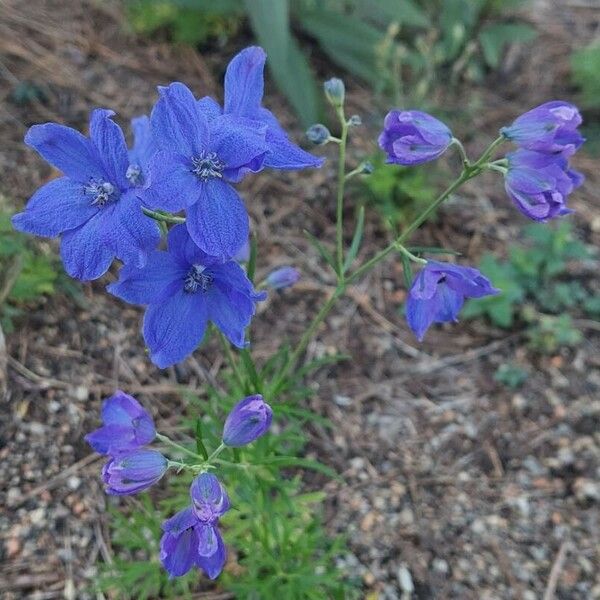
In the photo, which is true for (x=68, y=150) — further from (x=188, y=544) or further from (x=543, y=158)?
(x=543, y=158)

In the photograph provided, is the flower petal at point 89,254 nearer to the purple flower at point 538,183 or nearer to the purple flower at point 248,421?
the purple flower at point 248,421

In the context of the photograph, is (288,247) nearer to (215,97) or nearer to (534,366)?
(215,97)

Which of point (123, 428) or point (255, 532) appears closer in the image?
point (123, 428)

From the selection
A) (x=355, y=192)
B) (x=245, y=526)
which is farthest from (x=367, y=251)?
(x=245, y=526)

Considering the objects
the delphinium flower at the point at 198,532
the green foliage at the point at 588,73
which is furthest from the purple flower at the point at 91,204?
the green foliage at the point at 588,73

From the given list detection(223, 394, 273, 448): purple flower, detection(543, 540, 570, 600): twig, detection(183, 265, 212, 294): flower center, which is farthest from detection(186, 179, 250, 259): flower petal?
detection(543, 540, 570, 600): twig

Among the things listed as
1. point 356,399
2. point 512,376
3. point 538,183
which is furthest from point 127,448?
point 512,376

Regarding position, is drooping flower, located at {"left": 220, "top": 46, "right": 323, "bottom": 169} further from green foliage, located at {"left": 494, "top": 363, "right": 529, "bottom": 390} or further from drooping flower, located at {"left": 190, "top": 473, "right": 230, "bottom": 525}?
green foliage, located at {"left": 494, "top": 363, "right": 529, "bottom": 390}
